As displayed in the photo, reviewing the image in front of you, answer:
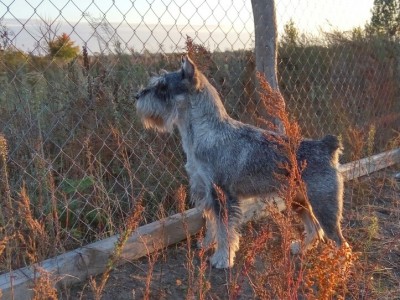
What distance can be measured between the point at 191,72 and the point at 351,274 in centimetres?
Answer: 189

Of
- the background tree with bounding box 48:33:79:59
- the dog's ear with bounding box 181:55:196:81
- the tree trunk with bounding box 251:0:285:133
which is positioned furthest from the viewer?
the tree trunk with bounding box 251:0:285:133

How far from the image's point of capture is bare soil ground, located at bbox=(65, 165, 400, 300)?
3367 millimetres

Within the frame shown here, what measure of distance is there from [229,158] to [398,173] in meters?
3.53

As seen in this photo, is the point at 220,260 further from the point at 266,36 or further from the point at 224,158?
the point at 266,36

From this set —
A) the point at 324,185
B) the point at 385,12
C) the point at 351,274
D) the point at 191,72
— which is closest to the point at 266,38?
the point at 191,72

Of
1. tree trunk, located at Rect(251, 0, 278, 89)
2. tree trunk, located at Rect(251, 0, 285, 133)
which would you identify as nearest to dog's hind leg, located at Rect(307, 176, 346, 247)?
tree trunk, located at Rect(251, 0, 285, 133)

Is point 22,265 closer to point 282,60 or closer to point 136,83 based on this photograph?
point 136,83

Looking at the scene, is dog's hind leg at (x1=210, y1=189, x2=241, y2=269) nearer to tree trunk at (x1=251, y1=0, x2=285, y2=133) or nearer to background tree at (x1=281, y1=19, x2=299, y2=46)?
tree trunk at (x1=251, y1=0, x2=285, y2=133)

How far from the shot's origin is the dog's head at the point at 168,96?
4426 mm

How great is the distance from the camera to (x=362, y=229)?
16.3ft

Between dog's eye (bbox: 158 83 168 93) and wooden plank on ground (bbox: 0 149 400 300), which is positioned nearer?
wooden plank on ground (bbox: 0 149 400 300)

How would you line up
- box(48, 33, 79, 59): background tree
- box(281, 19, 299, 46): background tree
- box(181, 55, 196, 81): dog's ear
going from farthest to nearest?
box(281, 19, 299, 46): background tree
box(181, 55, 196, 81): dog's ear
box(48, 33, 79, 59): background tree

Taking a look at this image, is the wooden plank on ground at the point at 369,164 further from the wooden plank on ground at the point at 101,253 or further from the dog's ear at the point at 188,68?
the dog's ear at the point at 188,68

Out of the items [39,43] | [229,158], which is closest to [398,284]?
[229,158]
